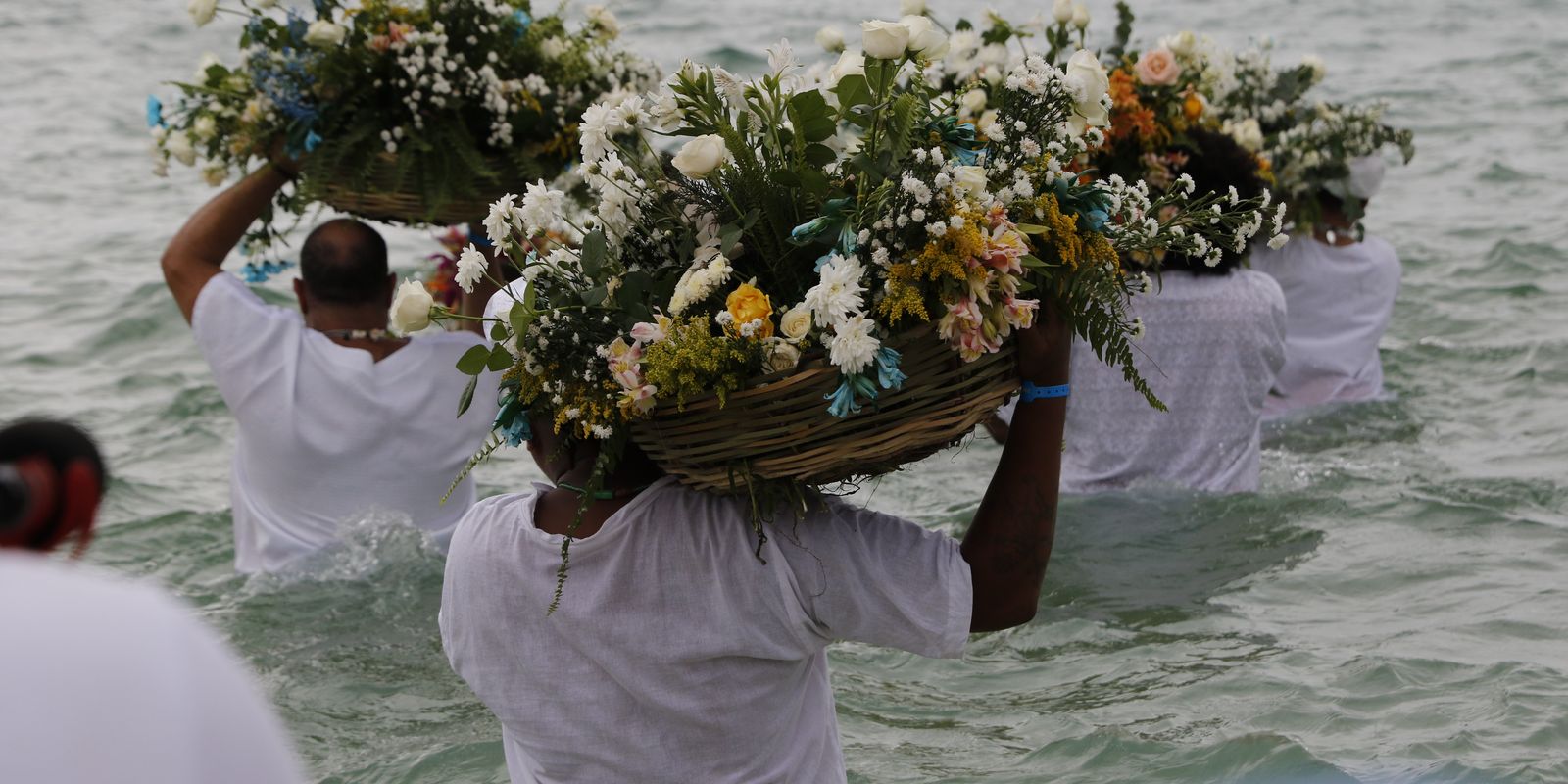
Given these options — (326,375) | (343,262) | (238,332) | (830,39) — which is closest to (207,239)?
(238,332)

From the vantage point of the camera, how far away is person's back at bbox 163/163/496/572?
16.4 ft

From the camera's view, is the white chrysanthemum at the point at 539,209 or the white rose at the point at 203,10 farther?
the white rose at the point at 203,10

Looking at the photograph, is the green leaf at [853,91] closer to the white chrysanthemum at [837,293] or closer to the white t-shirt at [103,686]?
the white chrysanthemum at [837,293]

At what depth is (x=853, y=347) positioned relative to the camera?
8.35ft

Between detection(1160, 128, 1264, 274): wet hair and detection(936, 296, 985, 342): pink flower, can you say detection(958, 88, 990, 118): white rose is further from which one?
detection(936, 296, 985, 342): pink flower

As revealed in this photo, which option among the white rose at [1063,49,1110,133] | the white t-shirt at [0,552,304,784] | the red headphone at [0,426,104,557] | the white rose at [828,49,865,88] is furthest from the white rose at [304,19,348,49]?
the white t-shirt at [0,552,304,784]

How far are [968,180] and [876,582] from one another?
2.18ft

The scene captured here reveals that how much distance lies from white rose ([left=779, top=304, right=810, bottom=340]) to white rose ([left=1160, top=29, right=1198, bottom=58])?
4342mm

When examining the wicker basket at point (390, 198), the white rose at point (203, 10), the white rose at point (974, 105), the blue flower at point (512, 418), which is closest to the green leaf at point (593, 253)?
the blue flower at point (512, 418)

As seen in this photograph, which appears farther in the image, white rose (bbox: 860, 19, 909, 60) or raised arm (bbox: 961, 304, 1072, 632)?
raised arm (bbox: 961, 304, 1072, 632)

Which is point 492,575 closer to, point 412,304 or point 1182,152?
point 412,304

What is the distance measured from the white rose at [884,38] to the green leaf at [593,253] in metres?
0.54

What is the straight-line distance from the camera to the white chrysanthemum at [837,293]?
8.52 ft

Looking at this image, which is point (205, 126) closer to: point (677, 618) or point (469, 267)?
point (469, 267)
